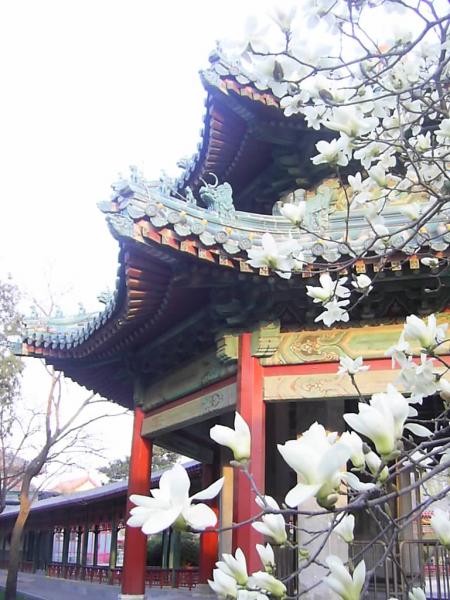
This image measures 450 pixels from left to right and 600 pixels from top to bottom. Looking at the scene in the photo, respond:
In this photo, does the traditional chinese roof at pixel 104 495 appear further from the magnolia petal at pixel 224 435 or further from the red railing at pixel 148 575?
the magnolia petal at pixel 224 435

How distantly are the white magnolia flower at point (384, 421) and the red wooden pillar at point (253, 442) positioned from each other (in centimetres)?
348

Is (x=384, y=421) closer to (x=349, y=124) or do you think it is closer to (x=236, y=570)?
(x=236, y=570)

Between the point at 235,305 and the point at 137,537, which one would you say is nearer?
the point at 235,305

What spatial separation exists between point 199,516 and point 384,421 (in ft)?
1.32

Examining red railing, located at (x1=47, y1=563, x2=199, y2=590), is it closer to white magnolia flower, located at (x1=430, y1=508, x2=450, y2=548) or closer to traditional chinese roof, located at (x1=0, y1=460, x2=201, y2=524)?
traditional chinese roof, located at (x1=0, y1=460, x2=201, y2=524)

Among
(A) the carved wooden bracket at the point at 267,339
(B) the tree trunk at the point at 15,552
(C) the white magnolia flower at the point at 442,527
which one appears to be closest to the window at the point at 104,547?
(B) the tree trunk at the point at 15,552

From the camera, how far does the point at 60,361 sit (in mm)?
7426

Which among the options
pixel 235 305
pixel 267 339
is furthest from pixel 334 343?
pixel 235 305

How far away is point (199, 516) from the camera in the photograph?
1230mm

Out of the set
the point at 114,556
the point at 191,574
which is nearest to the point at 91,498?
the point at 114,556

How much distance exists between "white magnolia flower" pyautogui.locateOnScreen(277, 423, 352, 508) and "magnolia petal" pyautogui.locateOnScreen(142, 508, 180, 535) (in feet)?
0.75

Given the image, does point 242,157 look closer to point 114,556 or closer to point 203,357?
point 203,357

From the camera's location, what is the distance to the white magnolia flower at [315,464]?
106 cm

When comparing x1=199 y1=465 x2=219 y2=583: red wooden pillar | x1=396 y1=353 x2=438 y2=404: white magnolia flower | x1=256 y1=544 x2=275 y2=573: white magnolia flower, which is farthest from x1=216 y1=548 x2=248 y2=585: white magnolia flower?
x1=199 y1=465 x2=219 y2=583: red wooden pillar
